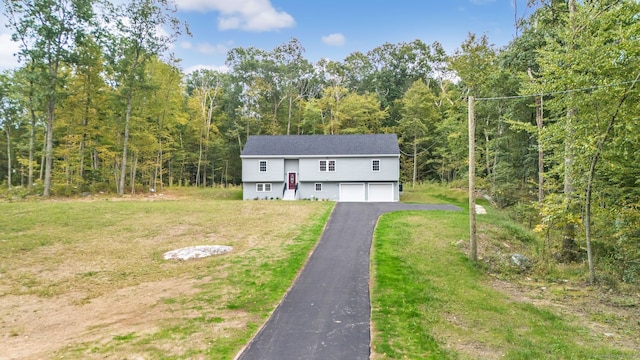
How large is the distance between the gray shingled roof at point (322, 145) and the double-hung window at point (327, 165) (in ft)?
2.25

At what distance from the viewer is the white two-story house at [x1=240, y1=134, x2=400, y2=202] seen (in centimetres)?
3247

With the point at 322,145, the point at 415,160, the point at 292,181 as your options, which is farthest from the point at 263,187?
the point at 415,160

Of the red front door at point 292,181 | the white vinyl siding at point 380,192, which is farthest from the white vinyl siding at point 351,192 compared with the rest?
the red front door at point 292,181

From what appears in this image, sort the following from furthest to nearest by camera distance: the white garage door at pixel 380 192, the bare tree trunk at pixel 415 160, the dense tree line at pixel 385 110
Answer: the bare tree trunk at pixel 415 160 < the white garage door at pixel 380 192 < the dense tree line at pixel 385 110

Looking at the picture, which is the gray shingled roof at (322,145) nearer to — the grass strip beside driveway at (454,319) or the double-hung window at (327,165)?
the double-hung window at (327,165)

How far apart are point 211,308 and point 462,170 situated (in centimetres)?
3215

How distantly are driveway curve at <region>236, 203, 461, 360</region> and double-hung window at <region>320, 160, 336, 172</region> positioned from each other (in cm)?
1665

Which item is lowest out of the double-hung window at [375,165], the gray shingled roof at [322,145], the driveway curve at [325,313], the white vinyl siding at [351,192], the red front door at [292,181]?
the driveway curve at [325,313]

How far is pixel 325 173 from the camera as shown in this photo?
32.9m

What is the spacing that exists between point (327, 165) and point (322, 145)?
2.40m

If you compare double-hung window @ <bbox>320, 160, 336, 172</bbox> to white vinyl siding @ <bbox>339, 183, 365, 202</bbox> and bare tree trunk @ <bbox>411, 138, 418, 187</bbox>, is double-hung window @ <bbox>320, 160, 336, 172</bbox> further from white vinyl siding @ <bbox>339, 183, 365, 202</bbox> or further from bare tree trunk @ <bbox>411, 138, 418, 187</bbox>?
bare tree trunk @ <bbox>411, 138, 418, 187</bbox>

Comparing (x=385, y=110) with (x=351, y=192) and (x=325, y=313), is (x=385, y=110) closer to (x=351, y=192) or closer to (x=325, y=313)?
(x=351, y=192)

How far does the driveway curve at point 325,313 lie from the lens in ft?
23.4

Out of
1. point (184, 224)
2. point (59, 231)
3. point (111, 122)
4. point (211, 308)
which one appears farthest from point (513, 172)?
point (111, 122)
